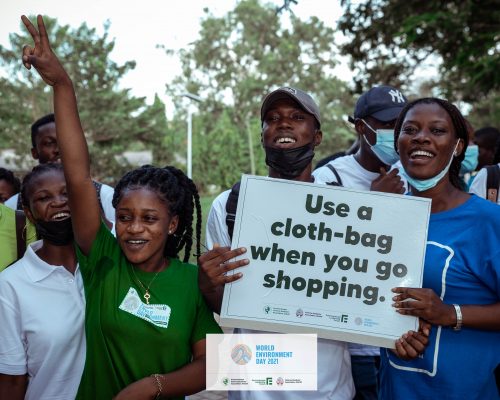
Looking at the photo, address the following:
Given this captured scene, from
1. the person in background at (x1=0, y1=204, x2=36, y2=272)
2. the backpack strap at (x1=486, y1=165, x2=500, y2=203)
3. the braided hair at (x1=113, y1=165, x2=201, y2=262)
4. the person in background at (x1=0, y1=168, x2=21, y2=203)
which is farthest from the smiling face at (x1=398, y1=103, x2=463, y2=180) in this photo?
the person in background at (x1=0, y1=168, x2=21, y2=203)

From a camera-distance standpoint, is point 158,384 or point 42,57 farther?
point 42,57

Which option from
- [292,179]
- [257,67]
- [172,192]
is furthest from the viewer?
[257,67]

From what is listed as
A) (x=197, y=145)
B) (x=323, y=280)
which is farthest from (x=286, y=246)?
(x=197, y=145)

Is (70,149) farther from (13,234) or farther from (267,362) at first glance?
(267,362)

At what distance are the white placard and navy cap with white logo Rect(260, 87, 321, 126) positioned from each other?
0.48 metres

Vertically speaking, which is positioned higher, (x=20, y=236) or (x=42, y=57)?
(x=42, y=57)

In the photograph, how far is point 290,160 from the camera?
2.82 m

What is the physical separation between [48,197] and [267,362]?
1.29 metres

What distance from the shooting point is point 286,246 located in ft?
8.27

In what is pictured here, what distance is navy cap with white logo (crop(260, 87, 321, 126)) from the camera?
2.82 m

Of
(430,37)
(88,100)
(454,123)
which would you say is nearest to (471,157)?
(454,123)

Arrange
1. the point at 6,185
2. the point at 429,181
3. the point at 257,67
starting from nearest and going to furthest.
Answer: the point at 429,181
the point at 6,185
the point at 257,67

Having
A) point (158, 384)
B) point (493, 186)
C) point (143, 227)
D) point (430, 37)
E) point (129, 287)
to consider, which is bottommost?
point (158, 384)

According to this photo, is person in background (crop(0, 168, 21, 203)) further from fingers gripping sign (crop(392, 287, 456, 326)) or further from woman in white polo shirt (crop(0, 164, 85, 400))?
fingers gripping sign (crop(392, 287, 456, 326))
